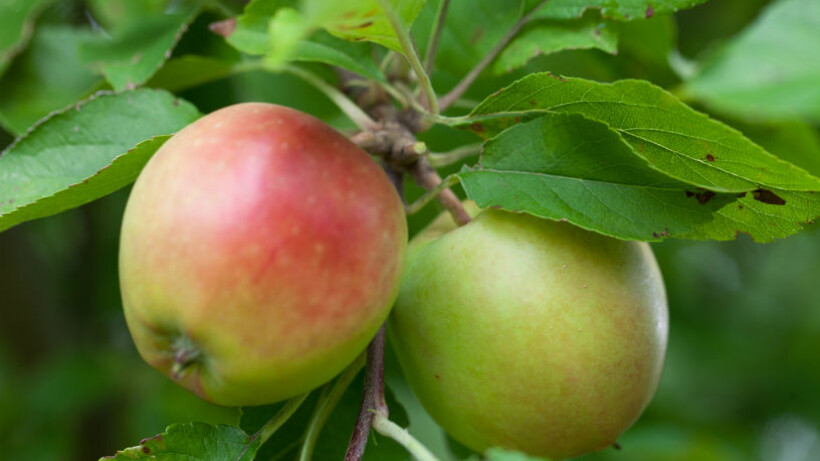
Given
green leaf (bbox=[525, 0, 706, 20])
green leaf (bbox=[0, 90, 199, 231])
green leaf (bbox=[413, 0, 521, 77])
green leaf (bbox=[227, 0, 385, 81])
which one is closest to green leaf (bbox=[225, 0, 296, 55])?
green leaf (bbox=[227, 0, 385, 81])

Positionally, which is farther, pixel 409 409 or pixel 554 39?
pixel 409 409

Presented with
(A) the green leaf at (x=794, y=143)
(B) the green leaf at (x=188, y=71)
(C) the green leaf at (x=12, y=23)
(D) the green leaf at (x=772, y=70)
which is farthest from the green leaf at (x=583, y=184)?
(C) the green leaf at (x=12, y=23)

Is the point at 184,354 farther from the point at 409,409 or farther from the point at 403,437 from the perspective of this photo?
the point at 409,409

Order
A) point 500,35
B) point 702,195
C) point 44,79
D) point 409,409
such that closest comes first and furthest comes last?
point 702,195
point 500,35
point 44,79
point 409,409

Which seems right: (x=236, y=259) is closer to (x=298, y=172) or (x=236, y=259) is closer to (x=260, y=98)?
(x=298, y=172)

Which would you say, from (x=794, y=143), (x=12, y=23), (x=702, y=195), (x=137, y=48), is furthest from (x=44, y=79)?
(x=794, y=143)
